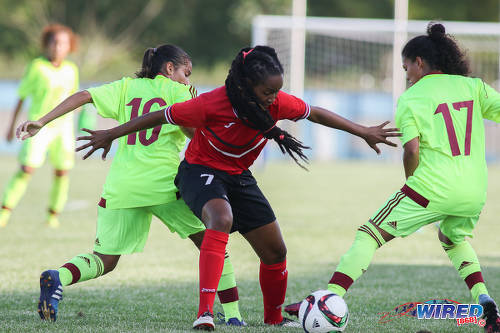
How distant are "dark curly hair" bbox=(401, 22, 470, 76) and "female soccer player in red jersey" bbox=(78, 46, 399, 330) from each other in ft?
1.60

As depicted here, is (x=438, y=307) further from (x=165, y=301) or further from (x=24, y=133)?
(x=24, y=133)

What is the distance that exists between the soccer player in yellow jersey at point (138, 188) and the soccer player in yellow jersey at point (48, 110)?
4635mm

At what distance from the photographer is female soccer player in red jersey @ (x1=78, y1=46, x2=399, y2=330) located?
4188 mm

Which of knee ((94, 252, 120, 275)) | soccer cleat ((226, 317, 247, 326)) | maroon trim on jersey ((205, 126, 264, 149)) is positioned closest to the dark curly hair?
maroon trim on jersey ((205, 126, 264, 149))

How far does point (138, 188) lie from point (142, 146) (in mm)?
271

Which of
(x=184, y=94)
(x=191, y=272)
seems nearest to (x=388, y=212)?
(x=184, y=94)

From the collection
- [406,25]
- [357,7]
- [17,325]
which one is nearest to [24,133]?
[17,325]

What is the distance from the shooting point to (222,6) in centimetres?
4056

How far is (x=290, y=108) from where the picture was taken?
4.38 metres

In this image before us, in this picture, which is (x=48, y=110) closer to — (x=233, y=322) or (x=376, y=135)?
(x=233, y=322)

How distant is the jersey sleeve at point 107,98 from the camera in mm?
4691

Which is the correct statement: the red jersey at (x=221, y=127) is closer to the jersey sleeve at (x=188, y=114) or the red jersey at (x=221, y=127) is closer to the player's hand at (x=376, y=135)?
the jersey sleeve at (x=188, y=114)

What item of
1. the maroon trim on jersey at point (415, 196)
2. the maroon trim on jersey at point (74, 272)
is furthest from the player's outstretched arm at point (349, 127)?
the maroon trim on jersey at point (74, 272)

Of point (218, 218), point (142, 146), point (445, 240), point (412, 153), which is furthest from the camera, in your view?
point (142, 146)
